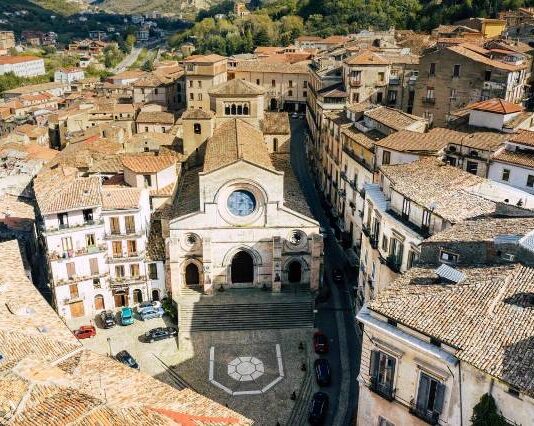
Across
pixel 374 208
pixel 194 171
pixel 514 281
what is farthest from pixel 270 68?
pixel 514 281

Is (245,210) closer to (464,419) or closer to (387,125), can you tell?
(387,125)

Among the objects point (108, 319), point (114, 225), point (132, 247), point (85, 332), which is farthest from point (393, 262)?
point (85, 332)

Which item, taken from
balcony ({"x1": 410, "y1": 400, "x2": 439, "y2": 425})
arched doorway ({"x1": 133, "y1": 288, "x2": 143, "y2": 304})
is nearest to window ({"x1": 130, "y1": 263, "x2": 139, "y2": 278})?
arched doorway ({"x1": 133, "y1": 288, "x2": 143, "y2": 304})

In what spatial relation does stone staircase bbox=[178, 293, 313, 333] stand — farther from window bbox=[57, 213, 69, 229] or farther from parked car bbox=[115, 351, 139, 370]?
window bbox=[57, 213, 69, 229]

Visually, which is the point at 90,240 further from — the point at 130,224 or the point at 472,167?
the point at 472,167

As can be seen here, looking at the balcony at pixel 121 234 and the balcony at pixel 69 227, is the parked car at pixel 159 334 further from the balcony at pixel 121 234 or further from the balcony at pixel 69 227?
the balcony at pixel 69 227

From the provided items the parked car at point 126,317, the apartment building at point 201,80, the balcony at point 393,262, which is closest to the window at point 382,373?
the balcony at point 393,262
